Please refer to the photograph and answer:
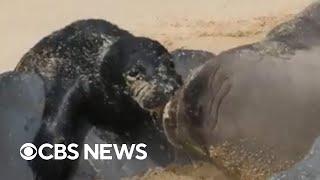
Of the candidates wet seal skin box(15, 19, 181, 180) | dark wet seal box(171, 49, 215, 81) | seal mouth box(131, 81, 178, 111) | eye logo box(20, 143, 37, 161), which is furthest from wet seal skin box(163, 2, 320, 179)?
dark wet seal box(171, 49, 215, 81)

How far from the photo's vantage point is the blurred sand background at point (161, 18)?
18.8 ft

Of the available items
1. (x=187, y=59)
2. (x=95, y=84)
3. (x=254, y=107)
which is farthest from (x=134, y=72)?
(x=254, y=107)

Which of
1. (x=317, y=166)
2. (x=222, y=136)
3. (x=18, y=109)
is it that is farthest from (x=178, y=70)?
(x=317, y=166)

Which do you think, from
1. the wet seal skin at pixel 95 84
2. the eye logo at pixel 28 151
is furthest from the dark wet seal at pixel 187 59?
the eye logo at pixel 28 151

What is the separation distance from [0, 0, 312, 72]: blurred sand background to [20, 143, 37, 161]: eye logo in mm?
1861

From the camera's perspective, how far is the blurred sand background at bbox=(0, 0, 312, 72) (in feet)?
18.8

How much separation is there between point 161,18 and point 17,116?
93.2 inches

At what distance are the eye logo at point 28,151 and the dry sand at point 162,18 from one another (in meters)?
1.86

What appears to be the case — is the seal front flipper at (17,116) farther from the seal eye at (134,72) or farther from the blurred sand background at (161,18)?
the blurred sand background at (161,18)

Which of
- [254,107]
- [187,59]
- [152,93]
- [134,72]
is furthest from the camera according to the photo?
[187,59]

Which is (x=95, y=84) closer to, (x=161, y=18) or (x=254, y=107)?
(x=254, y=107)

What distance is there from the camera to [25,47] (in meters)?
5.89

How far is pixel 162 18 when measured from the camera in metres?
6.14

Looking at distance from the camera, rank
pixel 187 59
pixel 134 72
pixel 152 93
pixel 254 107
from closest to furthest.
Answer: pixel 254 107 → pixel 152 93 → pixel 134 72 → pixel 187 59
